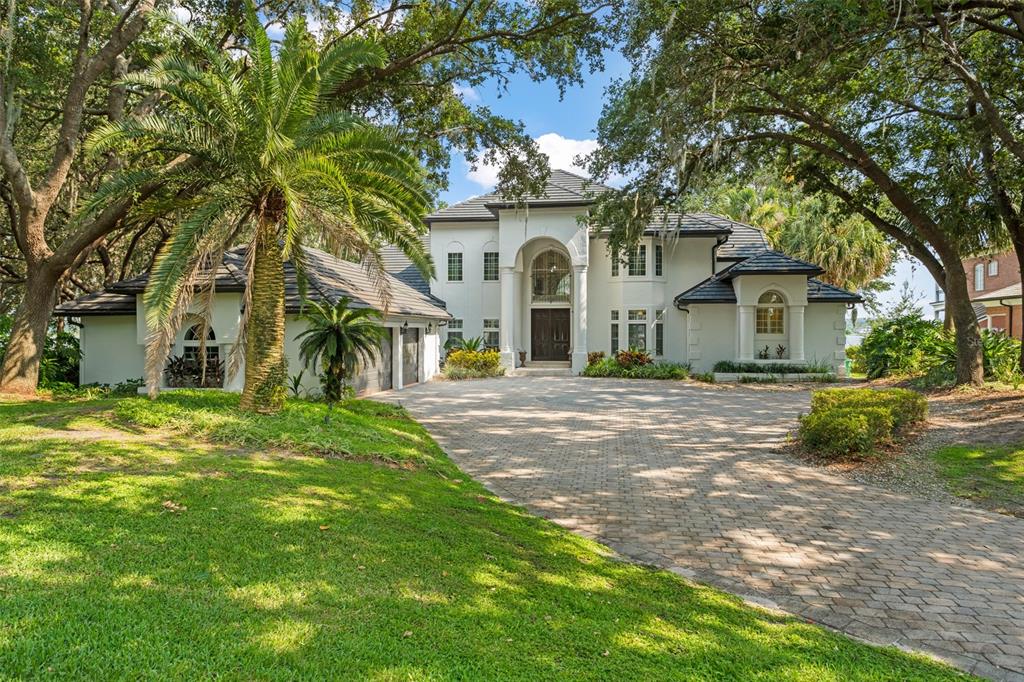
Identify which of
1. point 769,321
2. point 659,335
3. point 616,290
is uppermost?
point 616,290

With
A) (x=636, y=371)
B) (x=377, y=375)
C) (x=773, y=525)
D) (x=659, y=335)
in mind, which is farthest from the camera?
(x=659, y=335)

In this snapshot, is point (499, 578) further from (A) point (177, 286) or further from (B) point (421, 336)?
(B) point (421, 336)

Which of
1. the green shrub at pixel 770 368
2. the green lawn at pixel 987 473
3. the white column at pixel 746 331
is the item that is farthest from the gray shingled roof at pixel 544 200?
the green lawn at pixel 987 473

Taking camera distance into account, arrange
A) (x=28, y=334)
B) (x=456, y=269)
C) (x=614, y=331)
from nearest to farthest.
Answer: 1. (x=28, y=334)
2. (x=614, y=331)
3. (x=456, y=269)

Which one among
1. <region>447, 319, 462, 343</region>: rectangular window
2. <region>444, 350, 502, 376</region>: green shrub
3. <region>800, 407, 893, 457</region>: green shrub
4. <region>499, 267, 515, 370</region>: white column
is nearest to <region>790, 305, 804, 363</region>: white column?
<region>499, 267, 515, 370</region>: white column

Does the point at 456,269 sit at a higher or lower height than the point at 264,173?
higher

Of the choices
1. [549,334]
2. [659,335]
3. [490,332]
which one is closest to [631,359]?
[659,335]

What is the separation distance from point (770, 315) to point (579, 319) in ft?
28.2

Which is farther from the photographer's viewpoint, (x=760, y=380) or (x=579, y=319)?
(x=579, y=319)

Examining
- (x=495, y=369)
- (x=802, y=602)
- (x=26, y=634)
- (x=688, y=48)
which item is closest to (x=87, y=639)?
(x=26, y=634)

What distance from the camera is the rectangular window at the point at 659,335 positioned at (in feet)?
90.9

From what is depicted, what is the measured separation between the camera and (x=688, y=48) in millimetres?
11141

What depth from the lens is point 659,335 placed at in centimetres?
2786

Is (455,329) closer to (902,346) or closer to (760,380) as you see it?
(760,380)
